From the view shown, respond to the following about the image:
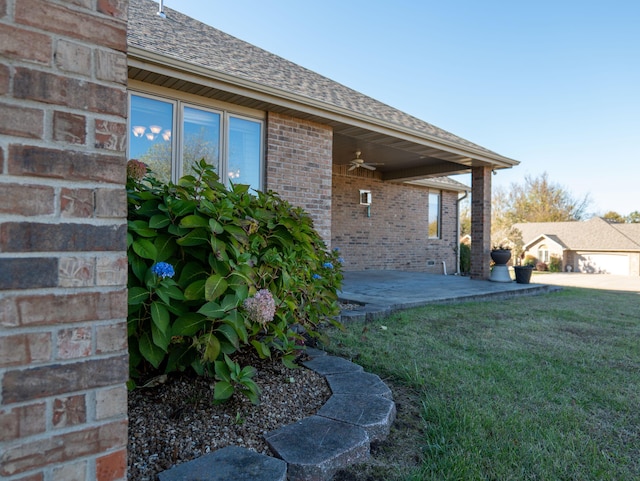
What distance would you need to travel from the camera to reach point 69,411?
89 centimetres

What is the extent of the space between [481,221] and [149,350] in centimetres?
834

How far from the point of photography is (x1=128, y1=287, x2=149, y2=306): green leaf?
1.56 m

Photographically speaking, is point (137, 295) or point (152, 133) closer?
point (137, 295)

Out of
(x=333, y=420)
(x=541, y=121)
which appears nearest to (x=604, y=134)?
(x=541, y=121)

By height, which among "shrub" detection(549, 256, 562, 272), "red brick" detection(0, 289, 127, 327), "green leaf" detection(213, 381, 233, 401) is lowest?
"shrub" detection(549, 256, 562, 272)

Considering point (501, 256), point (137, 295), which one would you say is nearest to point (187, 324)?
point (137, 295)

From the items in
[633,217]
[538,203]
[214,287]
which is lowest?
[214,287]

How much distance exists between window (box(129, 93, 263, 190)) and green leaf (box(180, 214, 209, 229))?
2978 mm

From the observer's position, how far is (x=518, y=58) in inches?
670

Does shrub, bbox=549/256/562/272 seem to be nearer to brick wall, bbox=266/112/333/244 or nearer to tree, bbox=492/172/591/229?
tree, bbox=492/172/591/229

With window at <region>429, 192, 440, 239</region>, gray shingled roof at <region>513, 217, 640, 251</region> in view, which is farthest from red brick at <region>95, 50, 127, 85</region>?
gray shingled roof at <region>513, 217, 640, 251</region>

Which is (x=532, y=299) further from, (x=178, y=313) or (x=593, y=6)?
(x=593, y=6)

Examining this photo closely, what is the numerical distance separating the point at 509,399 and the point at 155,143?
471 cm

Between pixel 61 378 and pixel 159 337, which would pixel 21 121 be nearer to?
pixel 61 378
